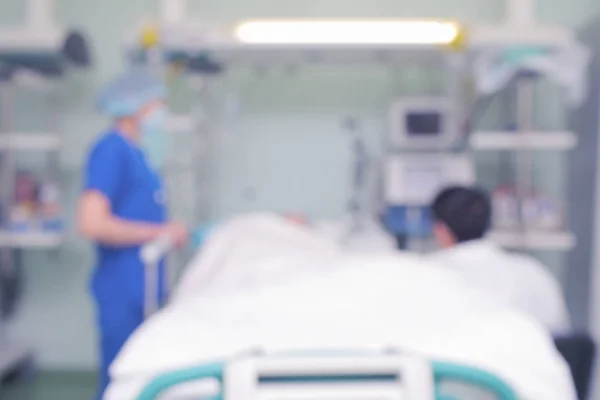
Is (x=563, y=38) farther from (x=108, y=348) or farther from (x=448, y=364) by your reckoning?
(x=448, y=364)

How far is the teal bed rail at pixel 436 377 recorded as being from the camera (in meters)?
1.18

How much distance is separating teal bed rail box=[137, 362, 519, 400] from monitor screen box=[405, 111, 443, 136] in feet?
7.96

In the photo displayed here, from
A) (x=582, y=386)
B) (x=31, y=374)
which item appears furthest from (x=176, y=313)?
(x=31, y=374)

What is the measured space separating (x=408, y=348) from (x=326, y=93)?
2.82m

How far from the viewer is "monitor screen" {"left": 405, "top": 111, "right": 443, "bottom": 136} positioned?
3551mm

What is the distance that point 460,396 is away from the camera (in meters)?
1.31

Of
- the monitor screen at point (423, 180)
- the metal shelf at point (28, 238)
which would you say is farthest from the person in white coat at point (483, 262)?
the metal shelf at point (28, 238)

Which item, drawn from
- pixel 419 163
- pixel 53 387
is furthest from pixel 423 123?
pixel 53 387

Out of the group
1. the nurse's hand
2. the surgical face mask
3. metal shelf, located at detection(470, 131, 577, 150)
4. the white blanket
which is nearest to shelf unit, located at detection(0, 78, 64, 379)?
the surgical face mask

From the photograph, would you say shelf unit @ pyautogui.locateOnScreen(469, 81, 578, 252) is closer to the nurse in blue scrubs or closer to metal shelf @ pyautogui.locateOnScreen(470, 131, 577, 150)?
metal shelf @ pyautogui.locateOnScreen(470, 131, 577, 150)

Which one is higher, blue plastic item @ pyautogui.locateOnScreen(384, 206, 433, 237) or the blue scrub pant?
blue plastic item @ pyautogui.locateOnScreen(384, 206, 433, 237)

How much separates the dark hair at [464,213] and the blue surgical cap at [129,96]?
3.18 ft

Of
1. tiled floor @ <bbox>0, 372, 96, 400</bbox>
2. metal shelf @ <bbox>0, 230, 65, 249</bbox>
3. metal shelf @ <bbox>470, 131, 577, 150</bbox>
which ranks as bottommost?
tiled floor @ <bbox>0, 372, 96, 400</bbox>

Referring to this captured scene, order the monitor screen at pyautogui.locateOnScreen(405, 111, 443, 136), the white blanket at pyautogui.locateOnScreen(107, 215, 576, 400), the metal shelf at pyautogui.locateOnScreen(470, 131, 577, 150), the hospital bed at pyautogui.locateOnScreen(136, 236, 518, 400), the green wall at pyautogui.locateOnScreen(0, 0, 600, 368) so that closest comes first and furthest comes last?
the hospital bed at pyautogui.locateOnScreen(136, 236, 518, 400)
the white blanket at pyautogui.locateOnScreen(107, 215, 576, 400)
the metal shelf at pyautogui.locateOnScreen(470, 131, 577, 150)
the monitor screen at pyautogui.locateOnScreen(405, 111, 443, 136)
the green wall at pyautogui.locateOnScreen(0, 0, 600, 368)
